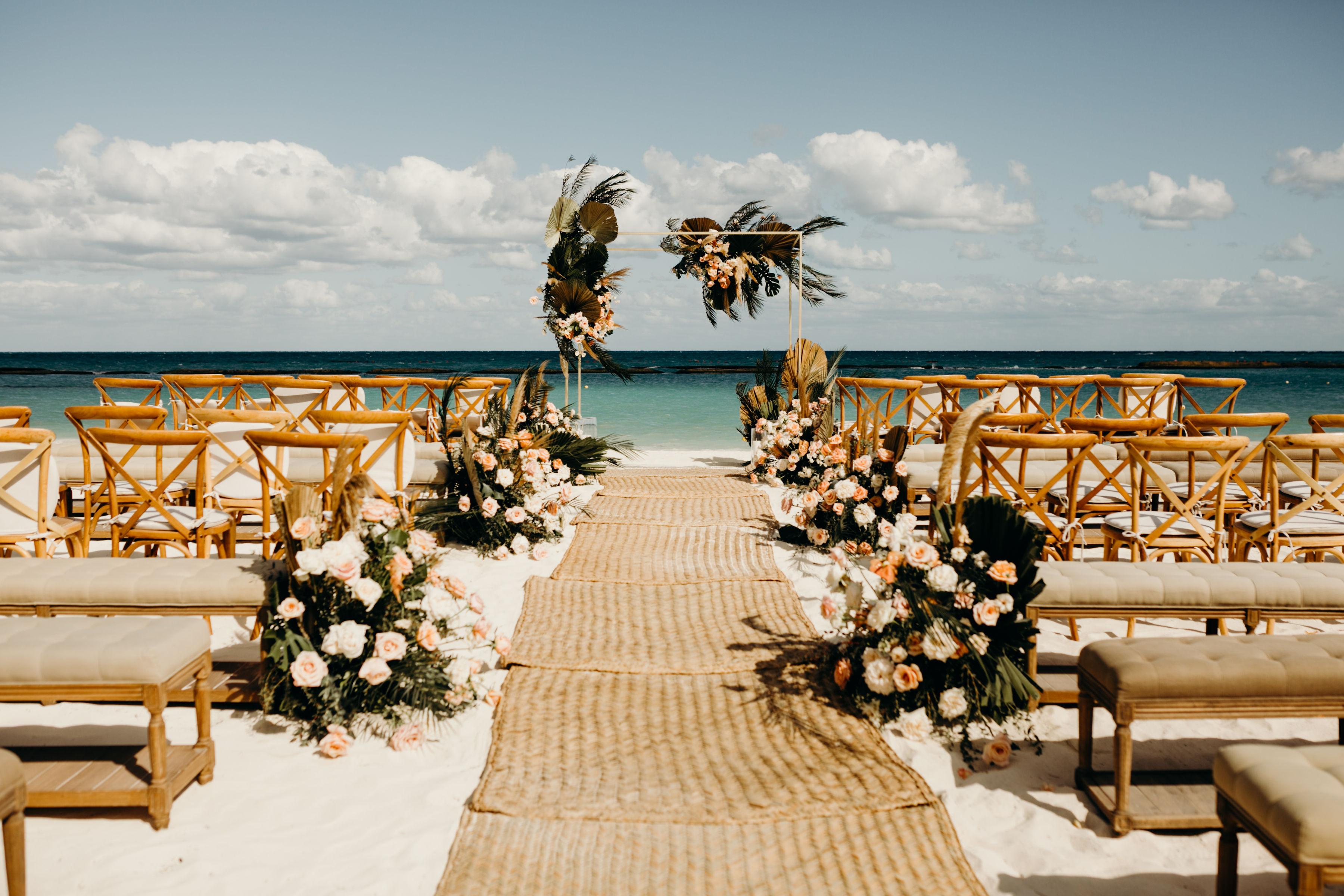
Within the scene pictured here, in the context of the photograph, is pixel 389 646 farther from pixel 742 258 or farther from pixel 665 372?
pixel 665 372

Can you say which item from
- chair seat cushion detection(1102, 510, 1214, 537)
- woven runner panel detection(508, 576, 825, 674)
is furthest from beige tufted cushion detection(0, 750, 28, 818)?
chair seat cushion detection(1102, 510, 1214, 537)

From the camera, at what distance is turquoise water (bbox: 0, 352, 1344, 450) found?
59.5 ft

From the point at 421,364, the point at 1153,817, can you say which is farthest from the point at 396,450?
the point at 421,364

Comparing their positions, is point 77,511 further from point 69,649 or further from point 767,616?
point 767,616

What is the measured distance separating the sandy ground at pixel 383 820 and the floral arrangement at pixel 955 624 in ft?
0.50

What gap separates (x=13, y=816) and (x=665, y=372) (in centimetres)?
3669

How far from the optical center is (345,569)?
8.94 feet

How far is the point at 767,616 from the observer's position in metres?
4.21

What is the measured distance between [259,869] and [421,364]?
49753mm

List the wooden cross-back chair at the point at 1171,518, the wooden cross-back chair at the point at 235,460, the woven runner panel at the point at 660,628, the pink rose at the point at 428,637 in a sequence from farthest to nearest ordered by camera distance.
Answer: the wooden cross-back chair at the point at 235,460 < the wooden cross-back chair at the point at 1171,518 < the woven runner panel at the point at 660,628 < the pink rose at the point at 428,637

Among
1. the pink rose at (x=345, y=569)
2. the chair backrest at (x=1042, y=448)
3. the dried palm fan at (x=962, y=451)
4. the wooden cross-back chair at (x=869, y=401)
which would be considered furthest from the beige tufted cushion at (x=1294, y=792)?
the wooden cross-back chair at (x=869, y=401)

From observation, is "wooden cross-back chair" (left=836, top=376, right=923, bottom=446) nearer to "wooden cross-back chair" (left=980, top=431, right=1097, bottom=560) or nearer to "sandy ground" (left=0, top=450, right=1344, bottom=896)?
"wooden cross-back chair" (left=980, top=431, right=1097, bottom=560)

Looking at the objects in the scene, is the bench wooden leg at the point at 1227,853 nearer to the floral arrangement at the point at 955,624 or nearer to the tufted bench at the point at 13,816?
the floral arrangement at the point at 955,624

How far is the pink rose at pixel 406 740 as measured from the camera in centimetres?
280
